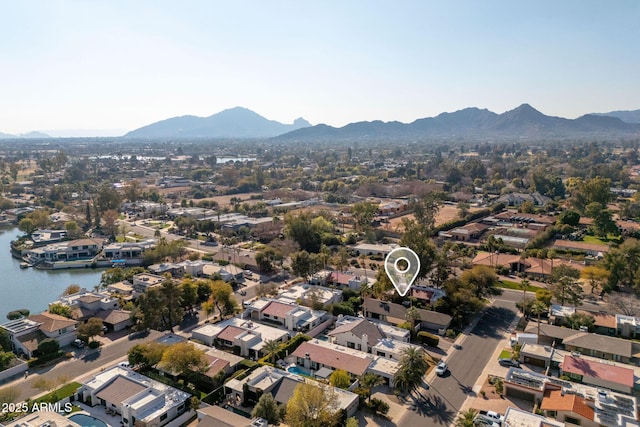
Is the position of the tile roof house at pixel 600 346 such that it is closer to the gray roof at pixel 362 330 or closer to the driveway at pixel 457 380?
the driveway at pixel 457 380

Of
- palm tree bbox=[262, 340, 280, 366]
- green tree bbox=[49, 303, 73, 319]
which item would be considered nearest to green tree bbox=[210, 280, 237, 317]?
palm tree bbox=[262, 340, 280, 366]

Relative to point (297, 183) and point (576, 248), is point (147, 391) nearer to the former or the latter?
point (576, 248)

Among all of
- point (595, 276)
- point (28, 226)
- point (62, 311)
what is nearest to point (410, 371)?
point (595, 276)

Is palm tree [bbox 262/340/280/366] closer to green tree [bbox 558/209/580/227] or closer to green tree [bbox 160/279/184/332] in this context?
green tree [bbox 160/279/184/332]

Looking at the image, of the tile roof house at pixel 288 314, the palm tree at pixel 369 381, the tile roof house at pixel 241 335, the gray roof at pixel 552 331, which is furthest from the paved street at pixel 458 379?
the tile roof house at pixel 241 335

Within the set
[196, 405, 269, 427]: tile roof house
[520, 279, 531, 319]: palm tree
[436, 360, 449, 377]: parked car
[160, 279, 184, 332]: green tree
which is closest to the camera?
[196, 405, 269, 427]: tile roof house

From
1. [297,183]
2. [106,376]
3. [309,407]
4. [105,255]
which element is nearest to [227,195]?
[297,183]
